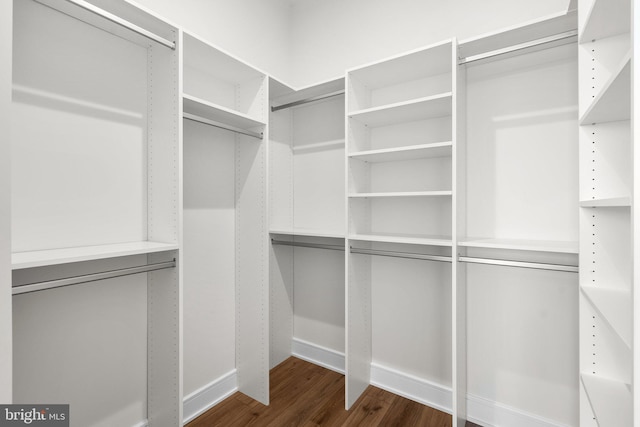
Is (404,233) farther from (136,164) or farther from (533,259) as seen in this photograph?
(136,164)

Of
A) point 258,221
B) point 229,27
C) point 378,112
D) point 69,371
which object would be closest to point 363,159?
point 378,112

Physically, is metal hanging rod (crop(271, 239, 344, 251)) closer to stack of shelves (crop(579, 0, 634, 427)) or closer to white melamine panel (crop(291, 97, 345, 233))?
white melamine panel (crop(291, 97, 345, 233))

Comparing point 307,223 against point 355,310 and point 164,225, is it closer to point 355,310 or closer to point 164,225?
point 355,310

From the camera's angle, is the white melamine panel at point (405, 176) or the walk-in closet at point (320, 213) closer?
the walk-in closet at point (320, 213)

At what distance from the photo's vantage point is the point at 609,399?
1.12 m

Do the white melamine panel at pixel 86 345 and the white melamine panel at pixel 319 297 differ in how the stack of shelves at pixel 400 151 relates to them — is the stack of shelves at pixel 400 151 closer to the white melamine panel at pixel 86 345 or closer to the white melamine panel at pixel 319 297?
the white melamine panel at pixel 319 297

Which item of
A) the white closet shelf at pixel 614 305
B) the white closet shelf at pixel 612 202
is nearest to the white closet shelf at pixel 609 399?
the white closet shelf at pixel 614 305

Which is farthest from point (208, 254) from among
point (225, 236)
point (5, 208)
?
point (5, 208)

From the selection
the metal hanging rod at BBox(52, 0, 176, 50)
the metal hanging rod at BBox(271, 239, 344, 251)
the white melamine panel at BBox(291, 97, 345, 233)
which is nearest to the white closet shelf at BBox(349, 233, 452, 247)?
the metal hanging rod at BBox(271, 239, 344, 251)

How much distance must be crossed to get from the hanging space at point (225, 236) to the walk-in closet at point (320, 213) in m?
0.02

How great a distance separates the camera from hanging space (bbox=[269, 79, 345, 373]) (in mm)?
2477

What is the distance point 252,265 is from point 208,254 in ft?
1.01

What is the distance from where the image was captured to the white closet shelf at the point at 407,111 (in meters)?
1.73

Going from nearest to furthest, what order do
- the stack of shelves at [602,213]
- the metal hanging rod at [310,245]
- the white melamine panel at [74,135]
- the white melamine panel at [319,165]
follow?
the stack of shelves at [602,213] < the white melamine panel at [74,135] < the metal hanging rod at [310,245] < the white melamine panel at [319,165]
